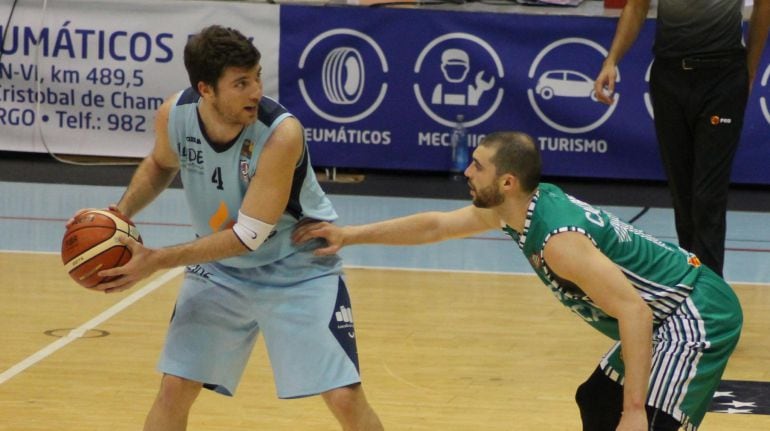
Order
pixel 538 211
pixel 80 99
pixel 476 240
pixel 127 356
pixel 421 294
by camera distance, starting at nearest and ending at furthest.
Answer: pixel 538 211
pixel 127 356
pixel 421 294
pixel 476 240
pixel 80 99

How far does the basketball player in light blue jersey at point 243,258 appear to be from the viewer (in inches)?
174

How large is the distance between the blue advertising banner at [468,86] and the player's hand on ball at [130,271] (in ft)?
22.5

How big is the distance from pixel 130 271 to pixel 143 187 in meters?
0.52

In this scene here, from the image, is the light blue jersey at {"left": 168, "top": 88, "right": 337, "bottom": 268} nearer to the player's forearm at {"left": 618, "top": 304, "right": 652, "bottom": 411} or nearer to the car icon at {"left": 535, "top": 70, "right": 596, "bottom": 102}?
the player's forearm at {"left": 618, "top": 304, "right": 652, "bottom": 411}

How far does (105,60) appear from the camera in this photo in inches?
444

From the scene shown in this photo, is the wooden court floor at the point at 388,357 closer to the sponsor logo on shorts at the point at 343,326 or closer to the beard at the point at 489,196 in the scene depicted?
the sponsor logo on shorts at the point at 343,326

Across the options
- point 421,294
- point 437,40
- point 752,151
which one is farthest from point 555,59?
point 421,294

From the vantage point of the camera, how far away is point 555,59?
10.9 meters

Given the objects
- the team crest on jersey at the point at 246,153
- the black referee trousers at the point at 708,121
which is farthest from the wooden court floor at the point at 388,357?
the team crest on jersey at the point at 246,153

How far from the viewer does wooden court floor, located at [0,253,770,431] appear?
5855 mm

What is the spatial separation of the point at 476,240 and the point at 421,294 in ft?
5.54

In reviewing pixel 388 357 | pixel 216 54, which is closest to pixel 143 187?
pixel 216 54

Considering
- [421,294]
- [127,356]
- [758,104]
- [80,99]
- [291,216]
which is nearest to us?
[291,216]

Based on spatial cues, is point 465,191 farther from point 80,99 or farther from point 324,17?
point 80,99
